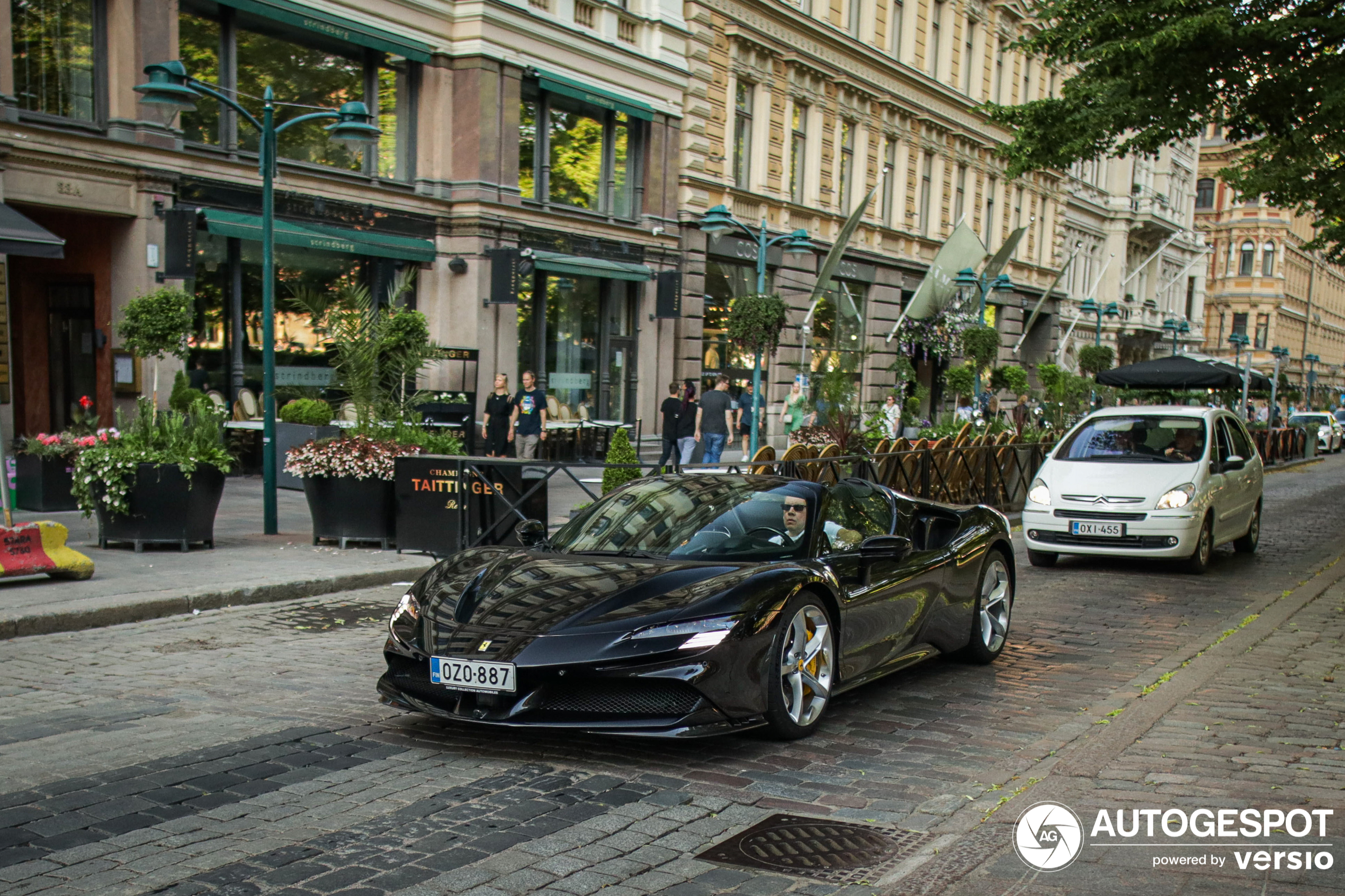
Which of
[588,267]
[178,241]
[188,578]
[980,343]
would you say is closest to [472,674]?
[188,578]

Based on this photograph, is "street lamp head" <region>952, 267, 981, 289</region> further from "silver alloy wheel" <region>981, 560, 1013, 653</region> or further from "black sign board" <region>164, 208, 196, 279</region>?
"silver alloy wheel" <region>981, 560, 1013, 653</region>

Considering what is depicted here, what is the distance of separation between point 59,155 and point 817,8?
867 inches

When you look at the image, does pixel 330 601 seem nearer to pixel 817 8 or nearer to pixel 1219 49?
pixel 1219 49

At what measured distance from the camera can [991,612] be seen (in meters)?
8.31

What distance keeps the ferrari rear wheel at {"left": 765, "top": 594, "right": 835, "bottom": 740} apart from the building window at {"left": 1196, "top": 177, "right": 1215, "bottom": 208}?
95.0 meters

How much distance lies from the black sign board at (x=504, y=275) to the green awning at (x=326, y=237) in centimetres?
115

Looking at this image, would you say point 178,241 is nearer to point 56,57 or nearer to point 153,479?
point 56,57

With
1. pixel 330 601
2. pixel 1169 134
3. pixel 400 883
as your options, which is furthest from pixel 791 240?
A: pixel 400 883

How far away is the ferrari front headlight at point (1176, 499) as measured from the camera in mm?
12680

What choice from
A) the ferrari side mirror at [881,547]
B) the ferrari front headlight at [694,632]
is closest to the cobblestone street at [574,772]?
the ferrari front headlight at [694,632]

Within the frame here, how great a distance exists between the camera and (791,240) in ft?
80.2

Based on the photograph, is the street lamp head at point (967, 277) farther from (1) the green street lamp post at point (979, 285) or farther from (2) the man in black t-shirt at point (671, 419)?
(2) the man in black t-shirt at point (671, 419)

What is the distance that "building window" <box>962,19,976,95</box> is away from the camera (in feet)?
142

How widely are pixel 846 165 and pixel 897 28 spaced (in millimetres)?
5401
